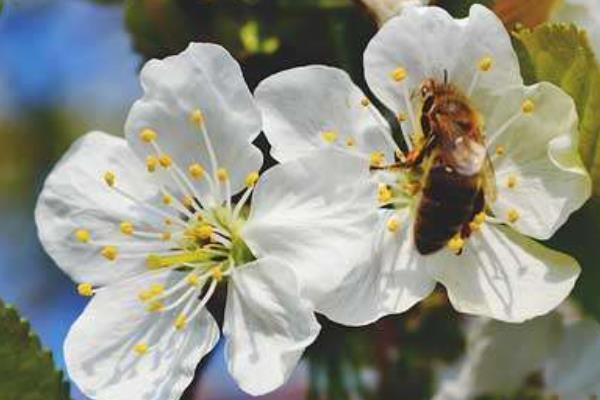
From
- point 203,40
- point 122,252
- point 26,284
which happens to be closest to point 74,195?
point 122,252

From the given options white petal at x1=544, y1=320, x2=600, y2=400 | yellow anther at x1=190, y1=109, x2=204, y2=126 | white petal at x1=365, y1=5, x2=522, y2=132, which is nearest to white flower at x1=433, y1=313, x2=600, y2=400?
white petal at x1=544, y1=320, x2=600, y2=400

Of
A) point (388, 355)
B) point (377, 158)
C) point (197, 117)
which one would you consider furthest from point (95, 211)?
point (388, 355)

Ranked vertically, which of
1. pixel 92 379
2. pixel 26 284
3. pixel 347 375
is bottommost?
pixel 26 284

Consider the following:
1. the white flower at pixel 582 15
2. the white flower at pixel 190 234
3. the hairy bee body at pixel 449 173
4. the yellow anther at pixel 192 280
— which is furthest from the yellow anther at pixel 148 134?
the white flower at pixel 582 15

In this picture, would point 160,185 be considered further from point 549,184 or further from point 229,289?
point 549,184

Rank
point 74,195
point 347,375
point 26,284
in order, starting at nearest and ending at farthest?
1. point 74,195
2. point 347,375
3. point 26,284

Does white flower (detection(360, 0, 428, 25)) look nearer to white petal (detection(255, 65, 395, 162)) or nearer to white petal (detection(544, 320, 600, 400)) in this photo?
white petal (detection(255, 65, 395, 162))

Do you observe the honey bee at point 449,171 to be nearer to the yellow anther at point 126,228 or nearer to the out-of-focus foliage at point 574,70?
the out-of-focus foliage at point 574,70
